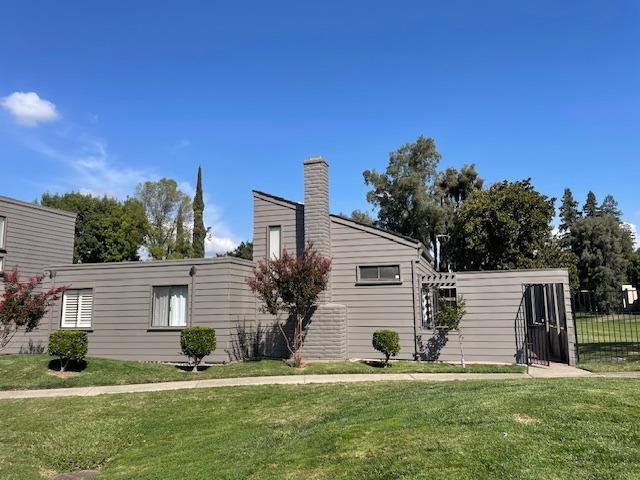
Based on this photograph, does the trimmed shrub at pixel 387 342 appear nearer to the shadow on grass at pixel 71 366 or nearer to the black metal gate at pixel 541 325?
the black metal gate at pixel 541 325

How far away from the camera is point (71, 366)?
12883mm

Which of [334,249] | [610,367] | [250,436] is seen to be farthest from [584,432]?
[334,249]

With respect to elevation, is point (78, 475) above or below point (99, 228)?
below

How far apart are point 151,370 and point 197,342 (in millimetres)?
1416

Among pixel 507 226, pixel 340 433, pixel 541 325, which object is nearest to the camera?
pixel 340 433

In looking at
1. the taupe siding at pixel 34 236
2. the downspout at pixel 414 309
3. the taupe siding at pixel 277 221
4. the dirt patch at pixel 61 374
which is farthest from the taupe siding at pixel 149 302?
the downspout at pixel 414 309

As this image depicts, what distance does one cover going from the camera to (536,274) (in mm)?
13266

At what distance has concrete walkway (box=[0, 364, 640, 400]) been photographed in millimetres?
10188

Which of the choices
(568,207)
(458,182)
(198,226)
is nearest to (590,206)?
(568,207)

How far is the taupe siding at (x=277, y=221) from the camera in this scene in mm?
15719

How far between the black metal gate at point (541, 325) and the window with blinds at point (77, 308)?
13.3m

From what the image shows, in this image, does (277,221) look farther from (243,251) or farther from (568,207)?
(568,207)

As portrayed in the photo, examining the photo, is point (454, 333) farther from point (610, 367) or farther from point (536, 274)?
point (610, 367)

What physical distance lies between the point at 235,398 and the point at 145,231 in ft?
125
